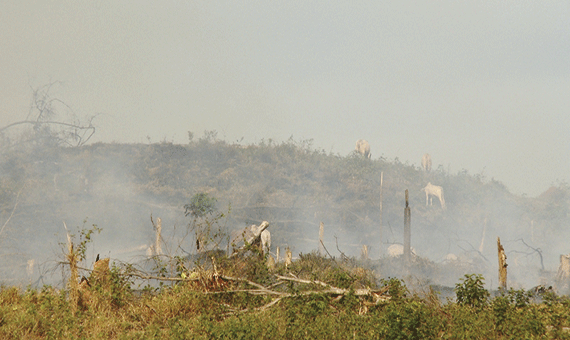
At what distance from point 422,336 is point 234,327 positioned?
8.57ft

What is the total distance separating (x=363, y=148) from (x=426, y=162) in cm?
758

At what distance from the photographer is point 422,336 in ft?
24.7

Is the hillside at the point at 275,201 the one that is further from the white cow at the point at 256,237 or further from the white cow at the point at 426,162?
the white cow at the point at 256,237

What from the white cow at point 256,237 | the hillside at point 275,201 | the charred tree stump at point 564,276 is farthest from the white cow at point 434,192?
the white cow at point 256,237

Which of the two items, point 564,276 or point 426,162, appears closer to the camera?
point 564,276

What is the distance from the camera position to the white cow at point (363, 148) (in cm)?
5841

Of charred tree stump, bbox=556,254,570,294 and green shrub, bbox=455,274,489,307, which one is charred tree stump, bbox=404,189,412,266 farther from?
green shrub, bbox=455,274,489,307

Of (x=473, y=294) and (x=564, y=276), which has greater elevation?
(x=473, y=294)

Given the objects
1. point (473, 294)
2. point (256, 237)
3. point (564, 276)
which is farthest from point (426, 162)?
point (473, 294)

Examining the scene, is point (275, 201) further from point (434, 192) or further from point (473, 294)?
point (473, 294)

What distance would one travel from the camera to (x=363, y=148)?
58.9 metres

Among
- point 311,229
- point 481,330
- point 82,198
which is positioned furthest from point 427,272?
point 82,198

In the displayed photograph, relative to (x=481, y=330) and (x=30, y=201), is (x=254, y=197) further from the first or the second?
(x=481, y=330)

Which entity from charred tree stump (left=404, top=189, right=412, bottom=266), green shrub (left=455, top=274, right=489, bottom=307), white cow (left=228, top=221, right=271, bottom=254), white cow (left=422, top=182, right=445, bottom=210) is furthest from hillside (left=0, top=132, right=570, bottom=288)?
green shrub (left=455, top=274, right=489, bottom=307)
